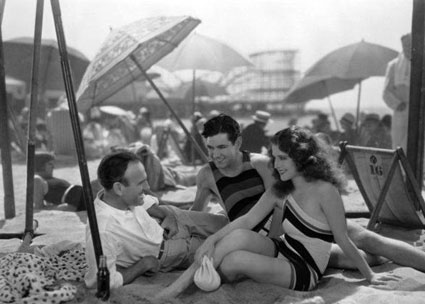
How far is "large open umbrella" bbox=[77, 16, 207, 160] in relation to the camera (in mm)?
5070

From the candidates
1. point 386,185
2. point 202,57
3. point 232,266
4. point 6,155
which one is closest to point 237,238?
point 232,266

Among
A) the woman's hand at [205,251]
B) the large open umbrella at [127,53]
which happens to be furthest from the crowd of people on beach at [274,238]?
the large open umbrella at [127,53]

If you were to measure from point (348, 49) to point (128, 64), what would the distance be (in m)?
5.06

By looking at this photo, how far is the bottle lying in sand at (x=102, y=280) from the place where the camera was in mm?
2775

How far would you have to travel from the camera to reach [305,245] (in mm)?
3115

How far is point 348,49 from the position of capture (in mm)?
10289

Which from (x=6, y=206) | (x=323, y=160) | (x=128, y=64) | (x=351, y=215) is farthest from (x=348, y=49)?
(x=323, y=160)

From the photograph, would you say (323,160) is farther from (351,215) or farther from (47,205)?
(47,205)

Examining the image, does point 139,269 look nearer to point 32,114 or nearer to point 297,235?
point 297,235

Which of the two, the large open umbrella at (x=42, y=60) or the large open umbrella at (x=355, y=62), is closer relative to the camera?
the large open umbrella at (x=355, y=62)

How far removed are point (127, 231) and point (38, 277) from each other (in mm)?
526

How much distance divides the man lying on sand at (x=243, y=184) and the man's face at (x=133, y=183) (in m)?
0.64

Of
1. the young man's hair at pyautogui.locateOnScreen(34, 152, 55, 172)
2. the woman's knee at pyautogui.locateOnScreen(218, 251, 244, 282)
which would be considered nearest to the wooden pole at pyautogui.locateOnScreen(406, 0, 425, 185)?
the woman's knee at pyautogui.locateOnScreen(218, 251, 244, 282)

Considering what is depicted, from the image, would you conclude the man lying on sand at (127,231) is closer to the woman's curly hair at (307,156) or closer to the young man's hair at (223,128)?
the young man's hair at (223,128)
